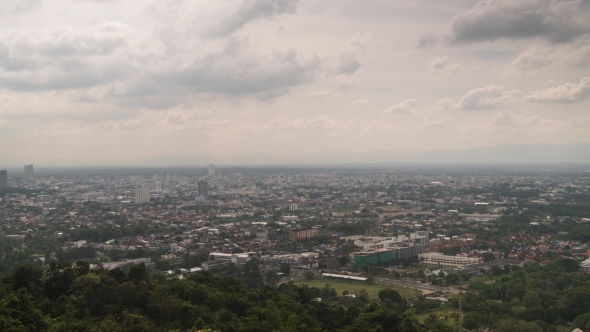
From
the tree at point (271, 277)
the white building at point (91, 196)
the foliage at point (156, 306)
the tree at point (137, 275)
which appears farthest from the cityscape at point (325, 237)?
the foliage at point (156, 306)

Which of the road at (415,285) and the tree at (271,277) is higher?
the tree at (271,277)

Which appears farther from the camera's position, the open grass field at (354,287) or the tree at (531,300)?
the open grass field at (354,287)

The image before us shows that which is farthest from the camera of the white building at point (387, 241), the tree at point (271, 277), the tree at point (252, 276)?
the white building at point (387, 241)

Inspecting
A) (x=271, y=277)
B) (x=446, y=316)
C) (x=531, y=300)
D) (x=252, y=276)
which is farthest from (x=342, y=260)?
(x=531, y=300)

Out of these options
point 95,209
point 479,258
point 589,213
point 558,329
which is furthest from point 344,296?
point 95,209

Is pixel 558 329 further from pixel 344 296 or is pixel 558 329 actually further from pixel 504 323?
pixel 344 296

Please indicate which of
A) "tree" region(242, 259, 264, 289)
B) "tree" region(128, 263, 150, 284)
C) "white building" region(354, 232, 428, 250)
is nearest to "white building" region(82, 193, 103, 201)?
"white building" region(354, 232, 428, 250)

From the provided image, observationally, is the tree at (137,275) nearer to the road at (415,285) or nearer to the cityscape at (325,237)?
the cityscape at (325,237)
